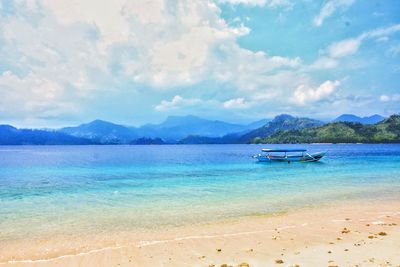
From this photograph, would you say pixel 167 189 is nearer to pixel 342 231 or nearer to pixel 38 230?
pixel 38 230

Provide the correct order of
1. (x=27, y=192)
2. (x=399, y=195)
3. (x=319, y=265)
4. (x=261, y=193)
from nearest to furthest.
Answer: (x=319, y=265) < (x=399, y=195) < (x=261, y=193) < (x=27, y=192)

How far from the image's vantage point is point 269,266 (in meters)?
11.9

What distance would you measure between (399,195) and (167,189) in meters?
22.6

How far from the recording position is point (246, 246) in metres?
14.9

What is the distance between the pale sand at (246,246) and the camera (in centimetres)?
1276

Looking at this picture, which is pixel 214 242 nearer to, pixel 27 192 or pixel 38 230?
pixel 38 230

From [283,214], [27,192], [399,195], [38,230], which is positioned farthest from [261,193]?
[27,192]

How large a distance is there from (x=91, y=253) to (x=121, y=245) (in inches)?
64.9

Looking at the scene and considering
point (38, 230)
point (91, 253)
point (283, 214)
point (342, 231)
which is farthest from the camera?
point (283, 214)

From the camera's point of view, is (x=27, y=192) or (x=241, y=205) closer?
(x=241, y=205)

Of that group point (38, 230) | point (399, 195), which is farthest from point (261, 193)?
point (38, 230)

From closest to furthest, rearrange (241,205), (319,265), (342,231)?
(319,265)
(342,231)
(241,205)

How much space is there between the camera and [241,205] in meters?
A: 25.9

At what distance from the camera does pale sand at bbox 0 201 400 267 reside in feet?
41.9
